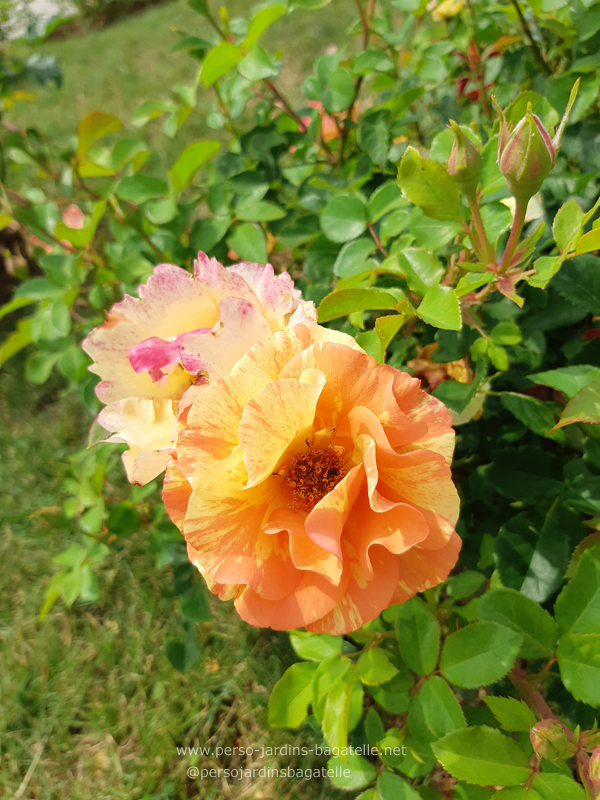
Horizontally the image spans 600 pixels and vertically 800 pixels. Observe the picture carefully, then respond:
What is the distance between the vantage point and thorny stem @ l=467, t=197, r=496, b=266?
1.95 ft

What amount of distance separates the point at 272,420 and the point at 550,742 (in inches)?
16.7

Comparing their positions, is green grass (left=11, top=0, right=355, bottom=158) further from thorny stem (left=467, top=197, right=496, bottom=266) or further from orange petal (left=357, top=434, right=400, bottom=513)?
orange petal (left=357, top=434, right=400, bottom=513)

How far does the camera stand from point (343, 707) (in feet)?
2.27

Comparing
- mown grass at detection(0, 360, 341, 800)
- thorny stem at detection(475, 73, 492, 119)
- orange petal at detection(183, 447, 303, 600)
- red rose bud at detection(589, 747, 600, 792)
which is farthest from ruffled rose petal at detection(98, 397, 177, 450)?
thorny stem at detection(475, 73, 492, 119)

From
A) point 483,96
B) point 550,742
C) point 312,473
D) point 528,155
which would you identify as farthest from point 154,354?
point 483,96

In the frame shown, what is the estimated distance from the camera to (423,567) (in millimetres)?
530

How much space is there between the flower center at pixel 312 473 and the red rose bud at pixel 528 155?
1.10 feet

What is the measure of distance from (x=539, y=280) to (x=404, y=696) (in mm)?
577

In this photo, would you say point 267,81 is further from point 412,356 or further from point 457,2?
point 412,356

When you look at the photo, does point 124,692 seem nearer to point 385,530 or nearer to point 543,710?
point 543,710

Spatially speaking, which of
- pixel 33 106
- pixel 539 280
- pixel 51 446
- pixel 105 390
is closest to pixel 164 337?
pixel 105 390

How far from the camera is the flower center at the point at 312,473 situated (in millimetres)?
585

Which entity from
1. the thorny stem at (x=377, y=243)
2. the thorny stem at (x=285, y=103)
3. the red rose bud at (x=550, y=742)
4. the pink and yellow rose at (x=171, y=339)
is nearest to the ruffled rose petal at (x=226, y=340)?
the pink and yellow rose at (x=171, y=339)

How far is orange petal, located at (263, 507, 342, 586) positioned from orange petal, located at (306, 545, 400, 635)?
0.12ft
